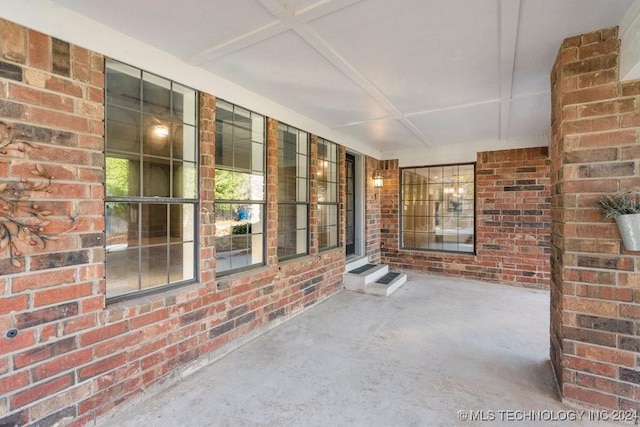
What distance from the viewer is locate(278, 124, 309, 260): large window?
158 inches

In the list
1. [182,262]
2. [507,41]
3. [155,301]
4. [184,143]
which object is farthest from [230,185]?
[507,41]

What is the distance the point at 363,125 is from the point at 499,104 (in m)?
1.80

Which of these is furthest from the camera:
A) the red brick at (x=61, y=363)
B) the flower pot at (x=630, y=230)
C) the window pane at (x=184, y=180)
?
the window pane at (x=184, y=180)

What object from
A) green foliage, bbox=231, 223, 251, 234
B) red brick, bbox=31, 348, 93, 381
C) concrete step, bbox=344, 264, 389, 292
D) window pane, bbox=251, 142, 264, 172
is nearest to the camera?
red brick, bbox=31, 348, 93, 381

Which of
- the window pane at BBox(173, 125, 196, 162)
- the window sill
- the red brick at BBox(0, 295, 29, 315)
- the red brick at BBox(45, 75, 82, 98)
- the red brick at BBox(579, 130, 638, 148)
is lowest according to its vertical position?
the window sill

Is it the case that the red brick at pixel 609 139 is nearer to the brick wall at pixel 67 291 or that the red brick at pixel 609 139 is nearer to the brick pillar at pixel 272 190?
the brick pillar at pixel 272 190

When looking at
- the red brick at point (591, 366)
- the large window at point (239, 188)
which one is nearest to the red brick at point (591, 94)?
the red brick at point (591, 366)

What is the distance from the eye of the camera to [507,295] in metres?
4.92

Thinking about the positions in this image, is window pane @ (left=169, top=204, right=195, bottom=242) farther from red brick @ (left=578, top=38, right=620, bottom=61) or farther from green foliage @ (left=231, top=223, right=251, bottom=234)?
red brick @ (left=578, top=38, right=620, bottom=61)

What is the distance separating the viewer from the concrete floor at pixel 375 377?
208 cm

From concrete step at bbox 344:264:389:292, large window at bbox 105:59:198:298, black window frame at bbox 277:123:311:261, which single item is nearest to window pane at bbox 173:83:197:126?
Answer: large window at bbox 105:59:198:298

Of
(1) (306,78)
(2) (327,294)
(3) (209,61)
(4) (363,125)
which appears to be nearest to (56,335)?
(3) (209,61)

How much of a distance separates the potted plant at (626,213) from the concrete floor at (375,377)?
1252 mm

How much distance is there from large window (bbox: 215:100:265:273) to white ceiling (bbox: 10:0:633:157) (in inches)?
16.1
